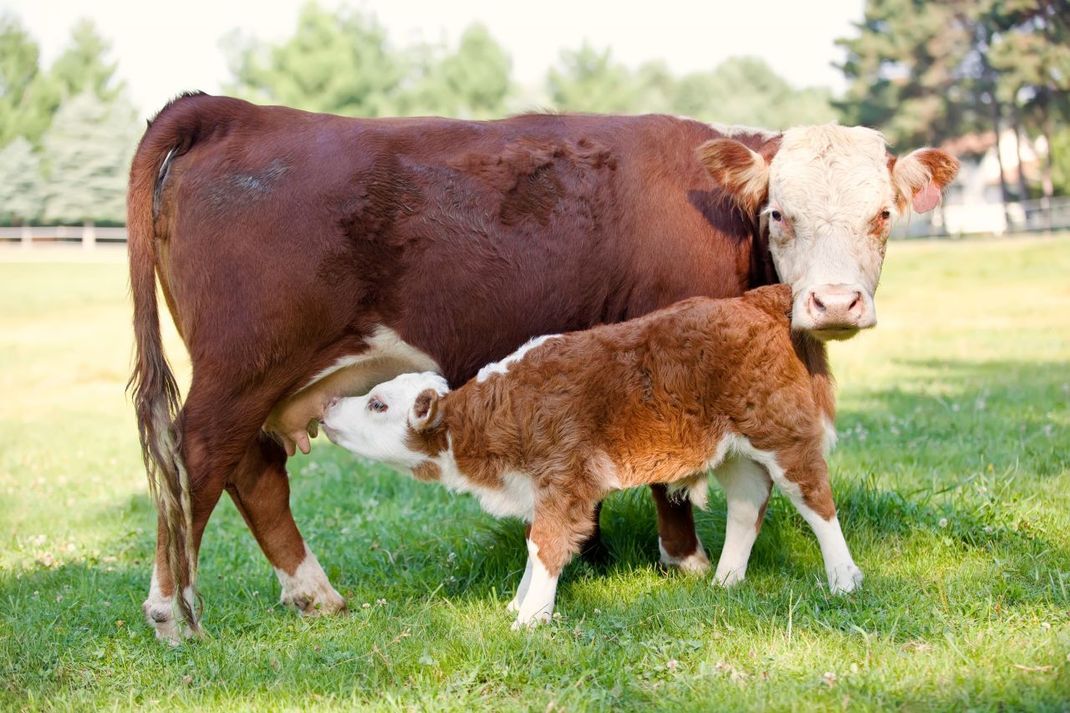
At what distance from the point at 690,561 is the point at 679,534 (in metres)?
0.14

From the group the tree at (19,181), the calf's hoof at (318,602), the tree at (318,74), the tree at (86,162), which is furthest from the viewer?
Result: the tree at (318,74)

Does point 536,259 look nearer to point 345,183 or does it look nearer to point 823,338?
point 345,183

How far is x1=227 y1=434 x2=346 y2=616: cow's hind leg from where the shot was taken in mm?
5457

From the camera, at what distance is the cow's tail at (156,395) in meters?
4.88

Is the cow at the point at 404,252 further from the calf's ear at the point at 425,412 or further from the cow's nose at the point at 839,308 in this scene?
the calf's ear at the point at 425,412

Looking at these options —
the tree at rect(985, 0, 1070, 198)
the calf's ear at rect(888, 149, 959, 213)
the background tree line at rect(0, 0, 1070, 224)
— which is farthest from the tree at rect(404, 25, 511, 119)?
the calf's ear at rect(888, 149, 959, 213)

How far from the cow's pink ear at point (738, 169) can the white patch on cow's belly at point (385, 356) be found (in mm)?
1639

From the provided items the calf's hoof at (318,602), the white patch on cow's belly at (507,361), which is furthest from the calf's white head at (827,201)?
the calf's hoof at (318,602)

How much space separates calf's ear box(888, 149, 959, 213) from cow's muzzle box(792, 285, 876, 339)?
821mm

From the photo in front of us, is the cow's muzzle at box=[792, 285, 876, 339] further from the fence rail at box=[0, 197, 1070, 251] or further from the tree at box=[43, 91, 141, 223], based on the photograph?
the tree at box=[43, 91, 141, 223]

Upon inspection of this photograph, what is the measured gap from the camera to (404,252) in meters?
5.07

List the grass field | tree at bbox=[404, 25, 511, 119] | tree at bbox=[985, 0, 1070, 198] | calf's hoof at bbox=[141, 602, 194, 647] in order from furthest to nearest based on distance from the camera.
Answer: tree at bbox=[404, 25, 511, 119] < tree at bbox=[985, 0, 1070, 198] < calf's hoof at bbox=[141, 602, 194, 647] < the grass field

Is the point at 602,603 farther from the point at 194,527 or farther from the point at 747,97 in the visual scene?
the point at 747,97

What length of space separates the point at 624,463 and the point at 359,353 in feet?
4.38
